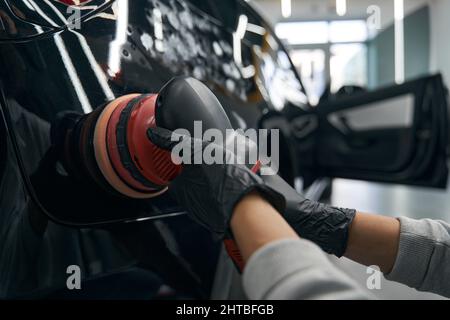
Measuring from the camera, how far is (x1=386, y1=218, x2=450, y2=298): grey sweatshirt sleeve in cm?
64

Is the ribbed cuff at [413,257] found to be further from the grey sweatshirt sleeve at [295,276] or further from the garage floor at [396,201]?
the garage floor at [396,201]

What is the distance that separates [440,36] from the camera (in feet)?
23.1

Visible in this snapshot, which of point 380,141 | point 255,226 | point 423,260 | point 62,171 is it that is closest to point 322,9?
point 380,141

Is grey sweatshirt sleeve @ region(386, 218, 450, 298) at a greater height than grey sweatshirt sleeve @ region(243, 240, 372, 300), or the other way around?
grey sweatshirt sleeve @ region(243, 240, 372, 300)

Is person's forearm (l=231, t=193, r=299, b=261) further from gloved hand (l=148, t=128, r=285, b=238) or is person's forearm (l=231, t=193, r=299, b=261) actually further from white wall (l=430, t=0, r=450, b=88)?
white wall (l=430, t=0, r=450, b=88)

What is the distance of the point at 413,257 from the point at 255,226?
339 millimetres

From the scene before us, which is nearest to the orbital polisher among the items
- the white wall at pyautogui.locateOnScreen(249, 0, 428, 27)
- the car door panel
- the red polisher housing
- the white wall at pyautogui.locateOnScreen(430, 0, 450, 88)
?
the red polisher housing

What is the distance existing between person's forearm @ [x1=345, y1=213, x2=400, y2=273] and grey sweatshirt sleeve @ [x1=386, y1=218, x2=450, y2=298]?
0.01 meters

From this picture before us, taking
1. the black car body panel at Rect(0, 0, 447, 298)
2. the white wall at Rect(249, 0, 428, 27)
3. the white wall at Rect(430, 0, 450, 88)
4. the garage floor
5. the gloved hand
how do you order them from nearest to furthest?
the gloved hand, the black car body panel at Rect(0, 0, 447, 298), the garage floor, the white wall at Rect(430, 0, 450, 88), the white wall at Rect(249, 0, 428, 27)

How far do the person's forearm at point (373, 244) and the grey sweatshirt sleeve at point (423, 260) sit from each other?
12mm

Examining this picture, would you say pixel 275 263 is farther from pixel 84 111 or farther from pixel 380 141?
pixel 380 141

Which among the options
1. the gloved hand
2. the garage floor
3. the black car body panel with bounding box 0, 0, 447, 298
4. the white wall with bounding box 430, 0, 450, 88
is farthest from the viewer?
the white wall with bounding box 430, 0, 450, 88

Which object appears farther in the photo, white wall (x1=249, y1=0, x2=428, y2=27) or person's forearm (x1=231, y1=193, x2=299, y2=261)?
white wall (x1=249, y1=0, x2=428, y2=27)

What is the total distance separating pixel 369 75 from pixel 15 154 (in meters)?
8.82
